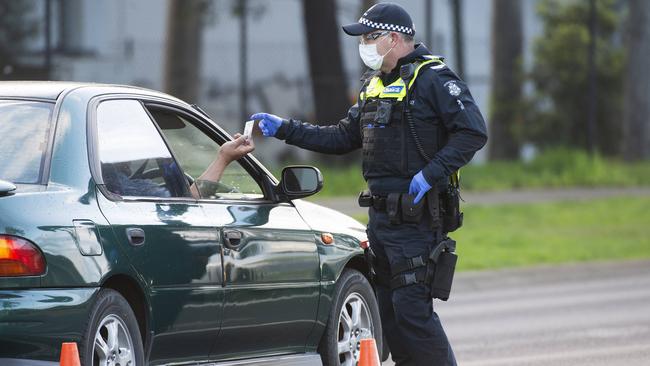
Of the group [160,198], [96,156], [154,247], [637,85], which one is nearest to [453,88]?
[160,198]

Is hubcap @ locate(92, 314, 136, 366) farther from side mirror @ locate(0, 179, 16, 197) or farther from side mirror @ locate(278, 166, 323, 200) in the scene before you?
side mirror @ locate(278, 166, 323, 200)

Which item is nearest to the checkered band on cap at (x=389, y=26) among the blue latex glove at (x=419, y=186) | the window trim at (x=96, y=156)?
the blue latex glove at (x=419, y=186)


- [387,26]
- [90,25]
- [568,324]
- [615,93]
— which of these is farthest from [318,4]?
[387,26]

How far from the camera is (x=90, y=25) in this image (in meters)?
30.4

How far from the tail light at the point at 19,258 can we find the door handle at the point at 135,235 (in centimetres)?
55

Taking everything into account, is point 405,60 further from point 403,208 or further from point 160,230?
point 160,230

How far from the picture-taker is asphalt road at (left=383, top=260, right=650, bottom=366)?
32.8 ft

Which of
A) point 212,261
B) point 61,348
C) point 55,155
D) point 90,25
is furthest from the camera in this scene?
point 90,25

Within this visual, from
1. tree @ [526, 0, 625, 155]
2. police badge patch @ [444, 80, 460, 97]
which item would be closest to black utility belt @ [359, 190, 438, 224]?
police badge patch @ [444, 80, 460, 97]

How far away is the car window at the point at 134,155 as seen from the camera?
6.54 meters

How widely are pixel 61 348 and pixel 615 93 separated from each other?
88.7 feet

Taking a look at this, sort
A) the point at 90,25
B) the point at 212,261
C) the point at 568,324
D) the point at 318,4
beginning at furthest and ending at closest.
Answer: the point at 90,25, the point at 318,4, the point at 568,324, the point at 212,261

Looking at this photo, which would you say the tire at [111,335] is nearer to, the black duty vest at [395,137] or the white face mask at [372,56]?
the black duty vest at [395,137]

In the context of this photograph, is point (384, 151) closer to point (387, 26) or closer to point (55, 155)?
point (387, 26)
